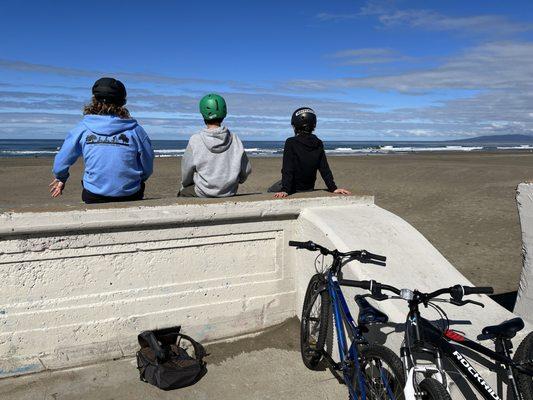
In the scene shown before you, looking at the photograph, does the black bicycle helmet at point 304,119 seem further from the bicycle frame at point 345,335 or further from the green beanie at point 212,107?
the bicycle frame at point 345,335

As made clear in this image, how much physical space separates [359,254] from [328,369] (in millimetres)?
1133

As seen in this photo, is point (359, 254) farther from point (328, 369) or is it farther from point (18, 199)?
point (18, 199)

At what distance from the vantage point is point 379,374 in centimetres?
297

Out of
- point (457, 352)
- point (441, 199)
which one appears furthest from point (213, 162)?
point (441, 199)

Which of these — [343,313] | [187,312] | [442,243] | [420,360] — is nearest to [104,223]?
[187,312]

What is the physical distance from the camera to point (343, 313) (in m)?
3.64

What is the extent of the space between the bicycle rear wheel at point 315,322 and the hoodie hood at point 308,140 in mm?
1705

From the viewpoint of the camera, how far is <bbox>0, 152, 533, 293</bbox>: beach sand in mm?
8062

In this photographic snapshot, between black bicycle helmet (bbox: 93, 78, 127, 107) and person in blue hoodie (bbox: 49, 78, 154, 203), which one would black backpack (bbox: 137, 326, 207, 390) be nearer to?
person in blue hoodie (bbox: 49, 78, 154, 203)

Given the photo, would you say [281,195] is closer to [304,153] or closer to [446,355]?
[304,153]

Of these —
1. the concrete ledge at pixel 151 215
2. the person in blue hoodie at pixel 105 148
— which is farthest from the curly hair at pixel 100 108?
the concrete ledge at pixel 151 215

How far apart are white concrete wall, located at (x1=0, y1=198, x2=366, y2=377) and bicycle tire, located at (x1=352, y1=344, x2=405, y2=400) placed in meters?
1.55

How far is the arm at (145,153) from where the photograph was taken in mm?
4477

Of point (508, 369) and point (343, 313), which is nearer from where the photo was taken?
point (508, 369)
